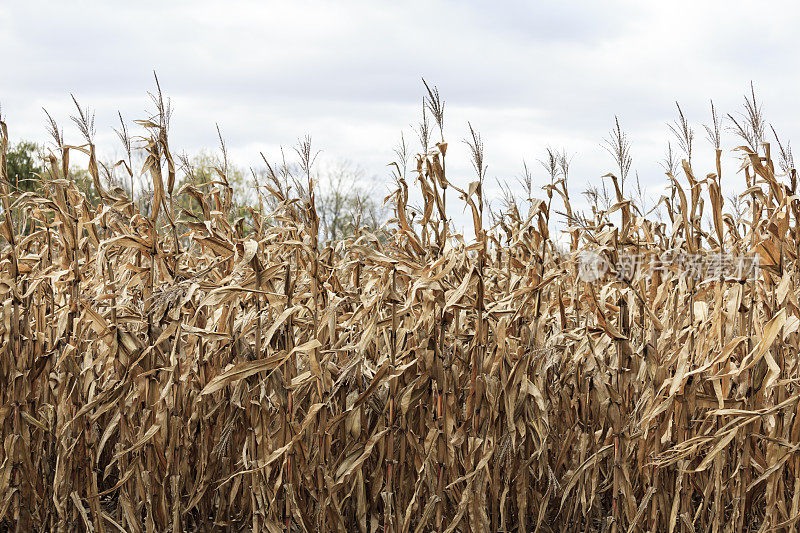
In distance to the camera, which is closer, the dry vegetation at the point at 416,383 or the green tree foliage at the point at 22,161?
the dry vegetation at the point at 416,383

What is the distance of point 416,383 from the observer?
2.33 meters

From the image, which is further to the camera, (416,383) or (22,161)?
(22,161)

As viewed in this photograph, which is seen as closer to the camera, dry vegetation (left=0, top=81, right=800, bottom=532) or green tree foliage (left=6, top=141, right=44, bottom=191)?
dry vegetation (left=0, top=81, right=800, bottom=532)

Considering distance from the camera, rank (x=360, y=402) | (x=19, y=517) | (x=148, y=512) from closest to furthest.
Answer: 1. (x=360, y=402)
2. (x=148, y=512)
3. (x=19, y=517)

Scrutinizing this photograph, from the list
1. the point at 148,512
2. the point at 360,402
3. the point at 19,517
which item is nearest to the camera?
the point at 360,402

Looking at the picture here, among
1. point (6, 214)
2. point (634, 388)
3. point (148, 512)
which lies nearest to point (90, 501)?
point (148, 512)

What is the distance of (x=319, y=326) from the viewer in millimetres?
2387

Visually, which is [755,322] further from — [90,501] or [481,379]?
[90,501]

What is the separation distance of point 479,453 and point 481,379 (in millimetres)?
279

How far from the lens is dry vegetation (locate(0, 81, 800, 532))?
232 centimetres

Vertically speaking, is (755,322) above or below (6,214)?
below

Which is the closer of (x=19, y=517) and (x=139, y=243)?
(x=139, y=243)

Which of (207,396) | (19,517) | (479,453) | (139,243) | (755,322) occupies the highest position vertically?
(139,243)

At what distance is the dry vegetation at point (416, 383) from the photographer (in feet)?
7.62
